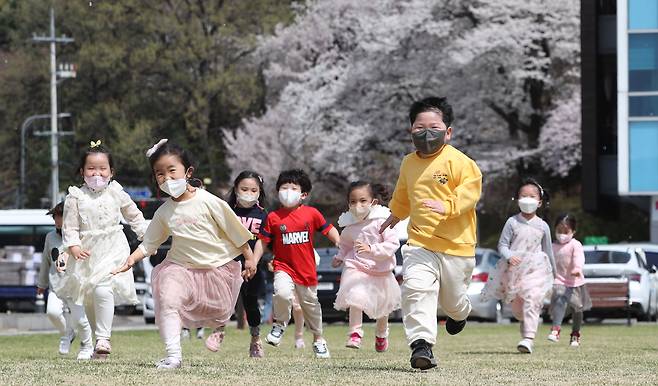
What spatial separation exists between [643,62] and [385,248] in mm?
26601

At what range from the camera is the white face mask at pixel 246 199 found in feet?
46.3

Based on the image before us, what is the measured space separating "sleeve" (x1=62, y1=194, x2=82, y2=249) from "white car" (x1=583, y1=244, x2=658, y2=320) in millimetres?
14742

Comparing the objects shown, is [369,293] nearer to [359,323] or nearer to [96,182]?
[359,323]

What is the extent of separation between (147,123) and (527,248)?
47888 millimetres

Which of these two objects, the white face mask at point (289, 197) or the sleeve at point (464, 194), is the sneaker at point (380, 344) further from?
the sleeve at point (464, 194)

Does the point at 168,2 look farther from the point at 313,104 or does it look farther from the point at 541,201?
the point at 541,201

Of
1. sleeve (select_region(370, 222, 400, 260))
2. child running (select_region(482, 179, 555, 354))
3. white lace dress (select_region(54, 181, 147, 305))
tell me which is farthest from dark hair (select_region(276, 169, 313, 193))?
child running (select_region(482, 179, 555, 354))

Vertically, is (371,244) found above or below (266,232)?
below

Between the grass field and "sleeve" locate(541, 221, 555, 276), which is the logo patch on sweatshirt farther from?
"sleeve" locate(541, 221, 555, 276)

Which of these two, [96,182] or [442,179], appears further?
[96,182]

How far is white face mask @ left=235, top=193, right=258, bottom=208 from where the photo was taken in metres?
14.1

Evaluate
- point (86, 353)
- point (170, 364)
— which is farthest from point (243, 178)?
point (170, 364)

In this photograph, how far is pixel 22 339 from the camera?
20.2 meters

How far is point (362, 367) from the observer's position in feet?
35.1
